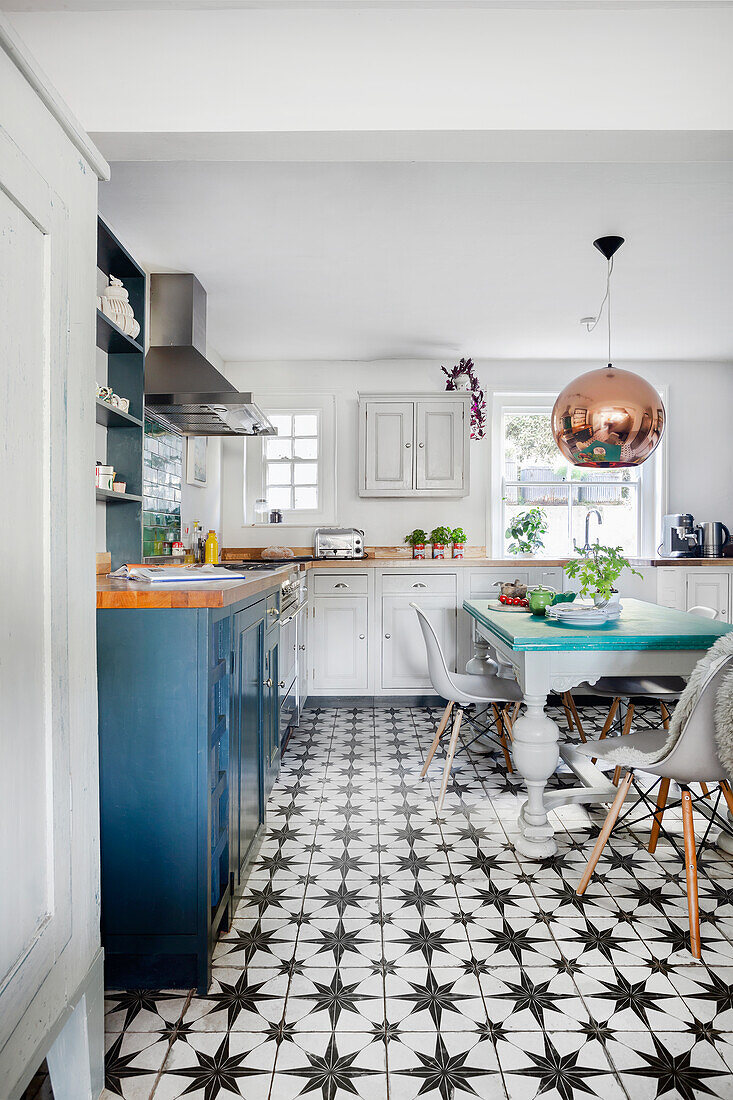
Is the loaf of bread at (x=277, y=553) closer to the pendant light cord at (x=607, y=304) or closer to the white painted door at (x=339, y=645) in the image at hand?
the white painted door at (x=339, y=645)

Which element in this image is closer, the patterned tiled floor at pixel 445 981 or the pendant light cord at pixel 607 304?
the patterned tiled floor at pixel 445 981

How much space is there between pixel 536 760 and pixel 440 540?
281 centimetres

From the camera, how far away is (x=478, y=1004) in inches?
66.0

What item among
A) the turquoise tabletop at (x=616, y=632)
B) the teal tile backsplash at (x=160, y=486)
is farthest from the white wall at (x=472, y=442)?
the turquoise tabletop at (x=616, y=632)

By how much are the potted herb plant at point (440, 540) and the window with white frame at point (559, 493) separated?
1.72ft

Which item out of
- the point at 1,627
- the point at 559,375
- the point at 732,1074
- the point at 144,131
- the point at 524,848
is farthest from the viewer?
the point at 559,375

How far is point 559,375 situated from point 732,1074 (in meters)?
4.82

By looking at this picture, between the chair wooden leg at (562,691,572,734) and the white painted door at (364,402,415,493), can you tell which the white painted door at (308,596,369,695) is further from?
the chair wooden leg at (562,691,572,734)

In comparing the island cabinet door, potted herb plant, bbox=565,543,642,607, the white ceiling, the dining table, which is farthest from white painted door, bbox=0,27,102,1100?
potted herb plant, bbox=565,543,642,607

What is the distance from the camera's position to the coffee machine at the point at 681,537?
5.18 metres

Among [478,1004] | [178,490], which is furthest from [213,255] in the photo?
[478,1004]

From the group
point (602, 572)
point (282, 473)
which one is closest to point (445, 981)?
point (602, 572)

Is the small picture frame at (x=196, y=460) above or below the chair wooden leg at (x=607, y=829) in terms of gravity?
above

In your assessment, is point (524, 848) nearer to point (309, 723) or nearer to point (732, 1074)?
point (732, 1074)
